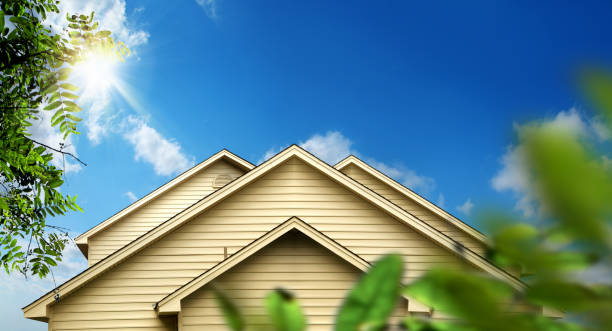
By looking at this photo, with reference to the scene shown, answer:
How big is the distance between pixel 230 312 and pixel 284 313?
0.05 metres

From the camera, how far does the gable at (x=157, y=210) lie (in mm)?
16578

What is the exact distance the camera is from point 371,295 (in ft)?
1.02

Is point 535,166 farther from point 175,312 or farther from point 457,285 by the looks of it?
point 175,312

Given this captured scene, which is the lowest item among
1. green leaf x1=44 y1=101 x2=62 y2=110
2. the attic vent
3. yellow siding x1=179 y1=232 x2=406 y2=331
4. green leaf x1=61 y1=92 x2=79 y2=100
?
yellow siding x1=179 y1=232 x2=406 y2=331

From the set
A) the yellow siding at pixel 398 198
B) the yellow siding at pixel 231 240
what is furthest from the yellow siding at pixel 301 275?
the yellow siding at pixel 398 198

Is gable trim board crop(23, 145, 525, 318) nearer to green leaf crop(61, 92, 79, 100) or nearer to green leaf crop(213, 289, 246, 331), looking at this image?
green leaf crop(61, 92, 79, 100)

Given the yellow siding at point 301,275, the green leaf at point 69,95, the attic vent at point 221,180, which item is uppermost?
the attic vent at point 221,180

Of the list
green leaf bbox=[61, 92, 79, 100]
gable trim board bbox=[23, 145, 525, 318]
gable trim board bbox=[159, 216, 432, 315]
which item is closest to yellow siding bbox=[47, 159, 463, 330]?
gable trim board bbox=[23, 145, 525, 318]

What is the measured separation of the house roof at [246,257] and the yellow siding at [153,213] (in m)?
7.97

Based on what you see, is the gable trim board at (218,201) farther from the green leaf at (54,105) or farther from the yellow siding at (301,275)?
the green leaf at (54,105)

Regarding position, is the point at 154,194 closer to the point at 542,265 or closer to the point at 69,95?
the point at 69,95

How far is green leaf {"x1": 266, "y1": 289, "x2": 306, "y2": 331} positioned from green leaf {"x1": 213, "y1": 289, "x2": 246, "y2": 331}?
0.02 metres

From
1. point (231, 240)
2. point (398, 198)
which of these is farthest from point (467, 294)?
point (398, 198)

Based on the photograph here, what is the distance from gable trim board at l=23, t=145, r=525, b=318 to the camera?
352 inches
